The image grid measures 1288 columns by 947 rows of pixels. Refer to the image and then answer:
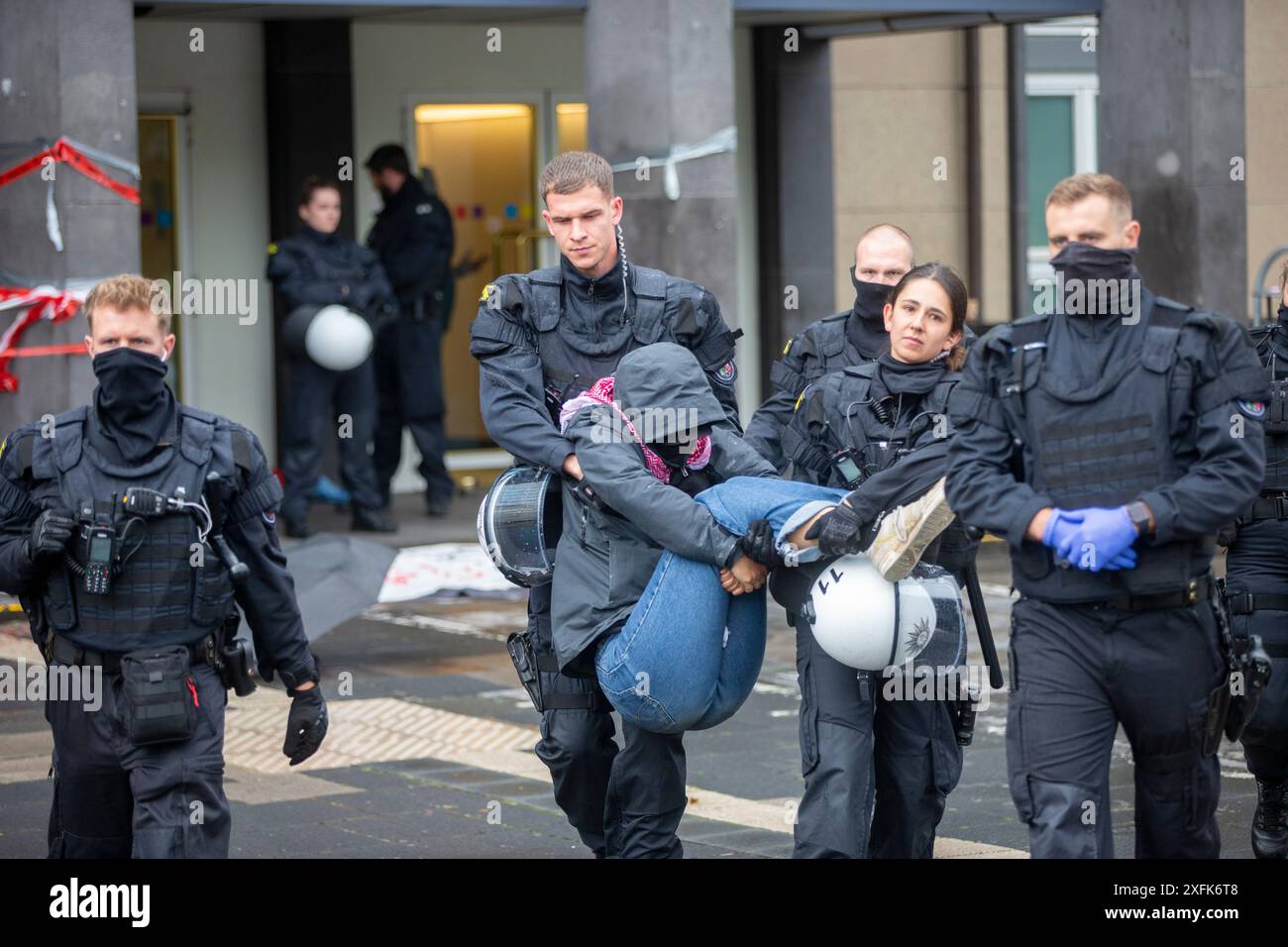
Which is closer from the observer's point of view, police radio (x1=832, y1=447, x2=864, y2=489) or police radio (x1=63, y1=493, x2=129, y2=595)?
police radio (x1=63, y1=493, x2=129, y2=595)

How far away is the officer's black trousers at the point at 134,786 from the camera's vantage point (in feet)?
15.9

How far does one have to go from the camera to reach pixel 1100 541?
455 centimetres

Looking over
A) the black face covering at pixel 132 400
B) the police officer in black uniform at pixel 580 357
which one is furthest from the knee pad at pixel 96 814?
the police officer in black uniform at pixel 580 357

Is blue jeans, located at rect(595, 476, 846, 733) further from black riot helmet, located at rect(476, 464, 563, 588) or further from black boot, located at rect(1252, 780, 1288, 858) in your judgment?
black boot, located at rect(1252, 780, 1288, 858)

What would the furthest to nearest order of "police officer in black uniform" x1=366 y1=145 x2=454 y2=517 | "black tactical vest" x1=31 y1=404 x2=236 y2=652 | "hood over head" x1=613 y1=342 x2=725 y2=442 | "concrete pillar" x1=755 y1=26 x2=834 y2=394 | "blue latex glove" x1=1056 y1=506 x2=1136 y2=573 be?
1. "concrete pillar" x1=755 y1=26 x2=834 y2=394
2. "police officer in black uniform" x1=366 y1=145 x2=454 y2=517
3. "hood over head" x1=613 y1=342 x2=725 y2=442
4. "black tactical vest" x1=31 y1=404 x2=236 y2=652
5. "blue latex glove" x1=1056 y1=506 x2=1136 y2=573

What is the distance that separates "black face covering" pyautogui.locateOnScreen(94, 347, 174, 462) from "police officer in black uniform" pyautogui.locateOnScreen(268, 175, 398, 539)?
8.03 meters

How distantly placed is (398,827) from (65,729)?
2.12 m

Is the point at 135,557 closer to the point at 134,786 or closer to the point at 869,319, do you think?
the point at 134,786

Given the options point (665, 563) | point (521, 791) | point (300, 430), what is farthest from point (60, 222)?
point (665, 563)

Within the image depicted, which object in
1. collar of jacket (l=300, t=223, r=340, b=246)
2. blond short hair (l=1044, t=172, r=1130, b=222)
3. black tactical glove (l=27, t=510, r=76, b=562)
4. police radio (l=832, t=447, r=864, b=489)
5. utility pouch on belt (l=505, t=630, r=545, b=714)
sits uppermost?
collar of jacket (l=300, t=223, r=340, b=246)

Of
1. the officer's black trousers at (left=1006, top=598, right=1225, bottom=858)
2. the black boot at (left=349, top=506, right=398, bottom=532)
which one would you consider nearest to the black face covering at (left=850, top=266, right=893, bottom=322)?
the officer's black trousers at (left=1006, top=598, right=1225, bottom=858)

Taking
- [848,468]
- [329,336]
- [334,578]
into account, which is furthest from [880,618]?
[329,336]

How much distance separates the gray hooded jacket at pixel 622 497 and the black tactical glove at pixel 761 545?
2.7 inches

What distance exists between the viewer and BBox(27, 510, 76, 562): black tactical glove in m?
4.84
